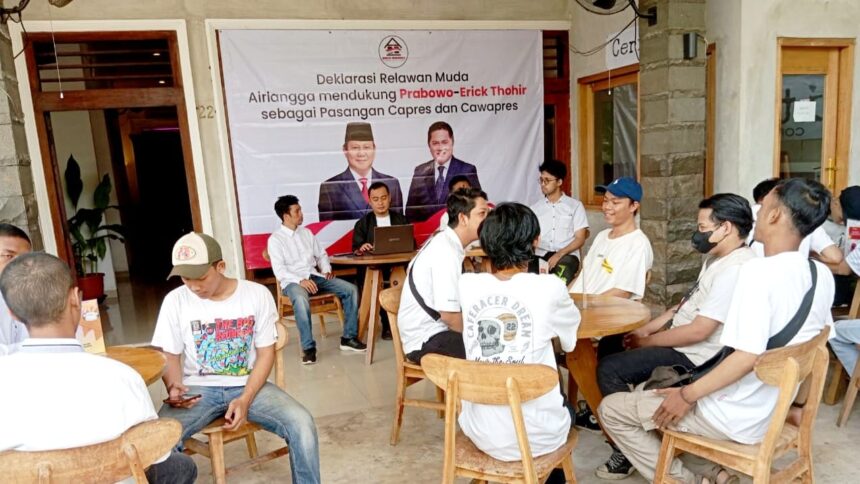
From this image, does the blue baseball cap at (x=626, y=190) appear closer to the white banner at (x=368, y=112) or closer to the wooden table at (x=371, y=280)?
the wooden table at (x=371, y=280)

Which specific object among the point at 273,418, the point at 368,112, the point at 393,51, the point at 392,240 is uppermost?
the point at 393,51

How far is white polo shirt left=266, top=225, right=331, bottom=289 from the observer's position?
4199mm

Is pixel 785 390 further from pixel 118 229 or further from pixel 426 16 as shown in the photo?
pixel 118 229

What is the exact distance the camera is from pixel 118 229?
22.5ft

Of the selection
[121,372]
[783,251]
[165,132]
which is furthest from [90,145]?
[783,251]

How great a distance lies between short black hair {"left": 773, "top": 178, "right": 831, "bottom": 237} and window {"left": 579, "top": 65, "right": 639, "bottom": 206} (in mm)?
3265

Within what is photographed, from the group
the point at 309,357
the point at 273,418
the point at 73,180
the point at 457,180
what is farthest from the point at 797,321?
the point at 73,180

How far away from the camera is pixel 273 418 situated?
6.86 ft

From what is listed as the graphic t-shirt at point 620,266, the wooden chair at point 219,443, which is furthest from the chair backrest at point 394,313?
the graphic t-shirt at point 620,266

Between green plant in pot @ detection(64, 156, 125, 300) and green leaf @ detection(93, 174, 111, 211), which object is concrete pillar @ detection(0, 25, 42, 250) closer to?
green plant in pot @ detection(64, 156, 125, 300)

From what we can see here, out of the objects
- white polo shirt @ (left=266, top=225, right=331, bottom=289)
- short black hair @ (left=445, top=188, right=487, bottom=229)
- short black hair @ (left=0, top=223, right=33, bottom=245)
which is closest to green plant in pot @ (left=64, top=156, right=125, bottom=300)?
white polo shirt @ (left=266, top=225, right=331, bottom=289)

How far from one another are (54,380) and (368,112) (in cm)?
411

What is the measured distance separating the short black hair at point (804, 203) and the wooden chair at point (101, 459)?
1840 millimetres

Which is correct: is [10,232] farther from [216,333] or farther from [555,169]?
[555,169]
